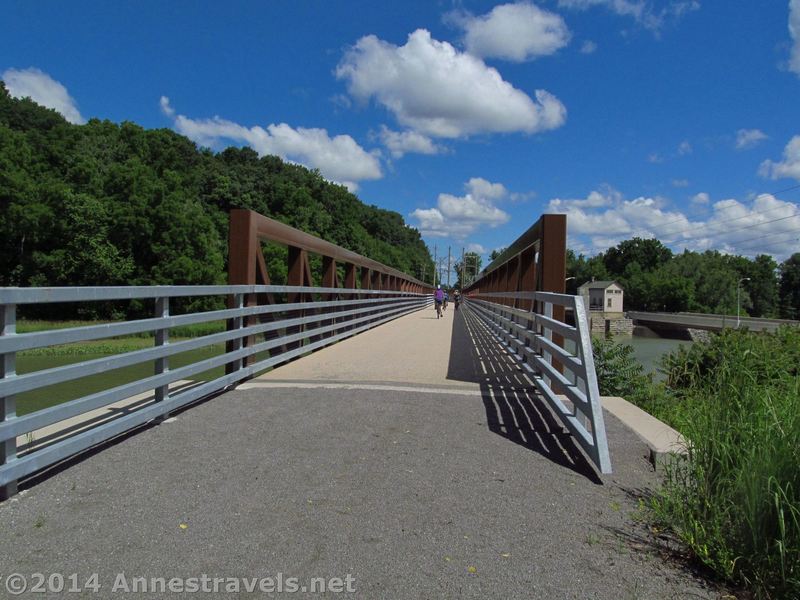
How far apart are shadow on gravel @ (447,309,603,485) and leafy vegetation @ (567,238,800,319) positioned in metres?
97.8

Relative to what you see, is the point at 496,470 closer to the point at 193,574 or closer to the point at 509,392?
the point at 193,574

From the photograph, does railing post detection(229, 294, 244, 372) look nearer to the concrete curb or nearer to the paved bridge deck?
the paved bridge deck

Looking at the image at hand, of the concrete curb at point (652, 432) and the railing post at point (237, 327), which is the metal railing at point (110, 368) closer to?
the railing post at point (237, 327)

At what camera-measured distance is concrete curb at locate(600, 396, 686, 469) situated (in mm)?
3957

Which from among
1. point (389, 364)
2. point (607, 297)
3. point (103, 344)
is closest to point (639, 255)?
point (607, 297)

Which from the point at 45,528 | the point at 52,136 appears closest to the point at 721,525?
the point at 45,528

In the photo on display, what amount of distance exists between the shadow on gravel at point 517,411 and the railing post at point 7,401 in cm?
335

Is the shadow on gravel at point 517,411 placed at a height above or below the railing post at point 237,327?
below

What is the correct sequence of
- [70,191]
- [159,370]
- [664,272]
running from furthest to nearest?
1. [664,272]
2. [70,191]
3. [159,370]

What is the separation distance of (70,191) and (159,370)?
157 feet

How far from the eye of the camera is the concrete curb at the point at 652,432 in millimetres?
3957

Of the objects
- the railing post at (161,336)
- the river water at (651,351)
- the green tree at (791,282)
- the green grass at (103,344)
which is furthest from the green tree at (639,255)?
the railing post at (161,336)

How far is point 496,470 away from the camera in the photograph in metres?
3.81

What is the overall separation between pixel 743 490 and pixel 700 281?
409 feet
